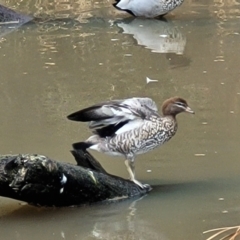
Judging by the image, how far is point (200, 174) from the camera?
5.55m

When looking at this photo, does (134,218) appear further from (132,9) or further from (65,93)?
(132,9)

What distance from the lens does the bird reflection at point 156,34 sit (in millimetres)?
9602

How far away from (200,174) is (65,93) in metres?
2.52

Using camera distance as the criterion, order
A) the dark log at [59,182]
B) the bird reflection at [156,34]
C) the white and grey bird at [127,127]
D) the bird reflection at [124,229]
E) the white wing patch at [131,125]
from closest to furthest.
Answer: the bird reflection at [124,229] → the dark log at [59,182] → the white and grey bird at [127,127] → the white wing patch at [131,125] → the bird reflection at [156,34]

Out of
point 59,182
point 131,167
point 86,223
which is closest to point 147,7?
point 131,167

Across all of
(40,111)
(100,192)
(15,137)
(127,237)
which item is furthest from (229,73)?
(127,237)

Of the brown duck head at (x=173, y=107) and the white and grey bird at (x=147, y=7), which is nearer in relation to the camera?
the brown duck head at (x=173, y=107)

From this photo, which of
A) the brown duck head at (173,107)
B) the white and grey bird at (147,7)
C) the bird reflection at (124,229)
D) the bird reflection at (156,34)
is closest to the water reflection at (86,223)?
the bird reflection at (124,229)

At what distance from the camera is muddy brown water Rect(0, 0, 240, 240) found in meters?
4.82

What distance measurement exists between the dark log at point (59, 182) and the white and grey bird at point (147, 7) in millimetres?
6288

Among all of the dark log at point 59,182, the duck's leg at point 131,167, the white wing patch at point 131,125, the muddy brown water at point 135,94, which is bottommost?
the muddy brown water at point 135,94

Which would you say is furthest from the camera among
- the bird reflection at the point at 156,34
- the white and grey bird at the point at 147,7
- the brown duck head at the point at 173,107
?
the white and grey bird at the point at 147,7

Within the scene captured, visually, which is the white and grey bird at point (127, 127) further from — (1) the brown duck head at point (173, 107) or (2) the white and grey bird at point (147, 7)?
(2) the white and grey bird at point (147, 7)

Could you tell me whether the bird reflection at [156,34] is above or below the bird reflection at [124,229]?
below
